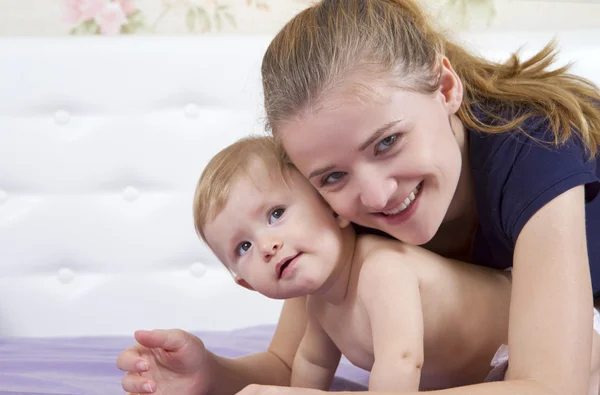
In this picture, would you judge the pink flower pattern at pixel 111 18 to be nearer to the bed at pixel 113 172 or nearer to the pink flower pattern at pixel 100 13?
the pink flower pattern at pixel 100 13

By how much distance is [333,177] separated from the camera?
1.01 metres

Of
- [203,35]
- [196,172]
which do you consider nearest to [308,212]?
[196,172]

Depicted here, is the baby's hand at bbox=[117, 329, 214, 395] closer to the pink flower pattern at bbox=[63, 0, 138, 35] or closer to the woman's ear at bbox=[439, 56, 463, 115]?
the woman's ear at bbox=[439, 56, 463, 115]

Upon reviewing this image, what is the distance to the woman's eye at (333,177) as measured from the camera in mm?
1006

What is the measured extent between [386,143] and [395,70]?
10cm

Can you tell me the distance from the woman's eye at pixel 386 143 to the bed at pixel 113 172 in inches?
36.7

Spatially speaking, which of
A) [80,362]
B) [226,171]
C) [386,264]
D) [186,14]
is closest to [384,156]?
[386,264]

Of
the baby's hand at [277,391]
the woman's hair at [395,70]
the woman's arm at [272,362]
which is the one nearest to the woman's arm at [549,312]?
A: the baby's hand at [277,391]

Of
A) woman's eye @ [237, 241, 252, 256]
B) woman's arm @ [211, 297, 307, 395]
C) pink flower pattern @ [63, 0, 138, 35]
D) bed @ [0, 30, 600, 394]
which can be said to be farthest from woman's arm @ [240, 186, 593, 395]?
pink flower pattern @ [63, 0, 138, 35]

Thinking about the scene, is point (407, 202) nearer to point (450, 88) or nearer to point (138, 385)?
point (450, 88)

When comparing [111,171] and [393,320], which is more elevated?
[393,320]

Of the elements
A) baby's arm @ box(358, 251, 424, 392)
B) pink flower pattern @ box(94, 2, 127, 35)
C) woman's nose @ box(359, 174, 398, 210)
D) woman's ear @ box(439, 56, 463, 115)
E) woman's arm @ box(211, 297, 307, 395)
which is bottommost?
woman's arm @ box(211, 297, 307, 395)

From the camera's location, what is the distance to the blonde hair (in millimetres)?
1081

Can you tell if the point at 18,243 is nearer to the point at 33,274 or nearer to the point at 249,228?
the point at 33,274
